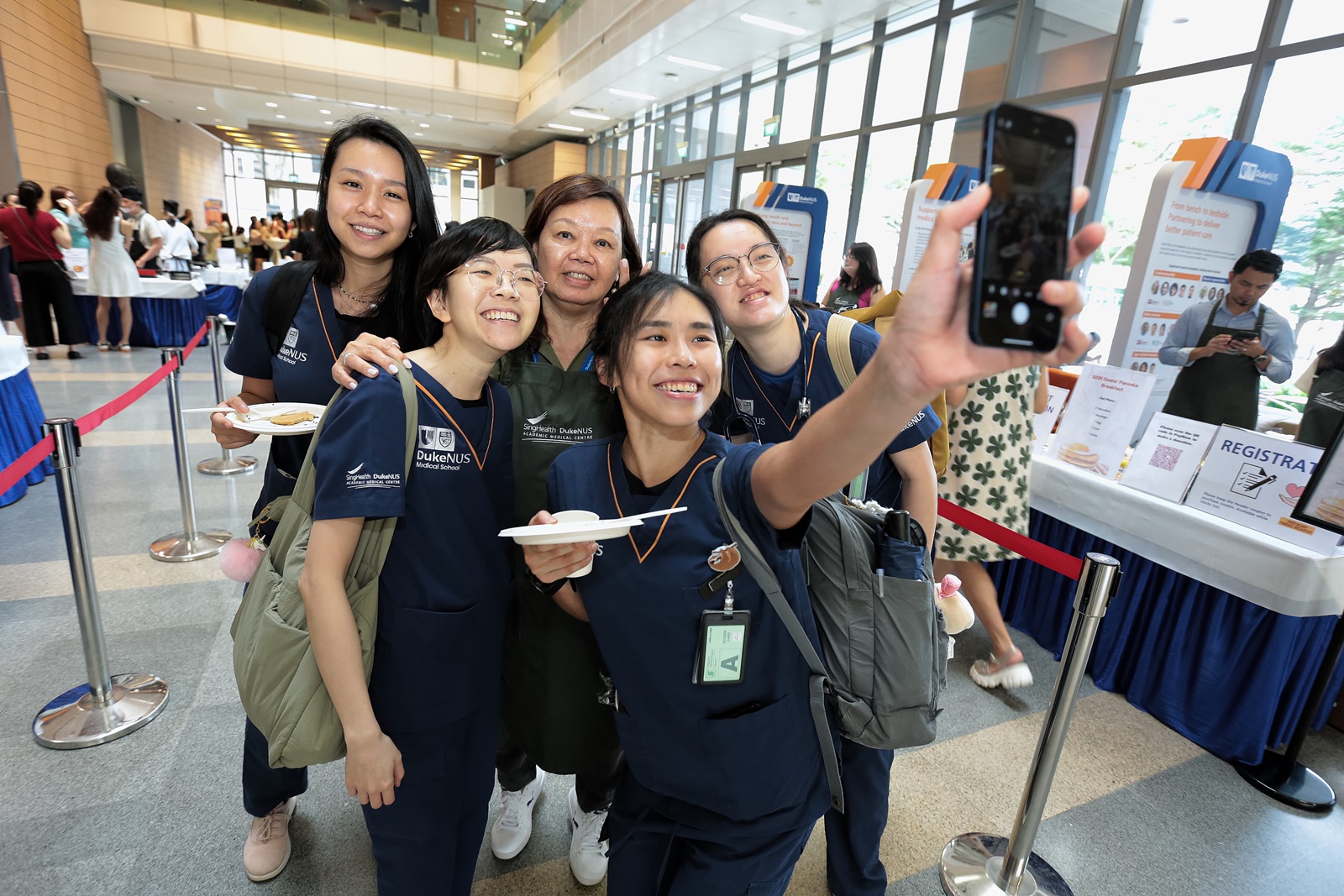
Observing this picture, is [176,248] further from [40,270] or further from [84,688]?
[84,688]

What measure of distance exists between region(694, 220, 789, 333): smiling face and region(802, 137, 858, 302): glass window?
7.35 m

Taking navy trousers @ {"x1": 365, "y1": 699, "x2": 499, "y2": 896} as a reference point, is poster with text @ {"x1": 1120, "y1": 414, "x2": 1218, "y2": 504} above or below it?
above

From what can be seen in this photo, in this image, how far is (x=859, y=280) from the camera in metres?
6.30

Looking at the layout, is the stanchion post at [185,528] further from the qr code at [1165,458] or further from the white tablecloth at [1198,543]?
the qr code at [1165,458]

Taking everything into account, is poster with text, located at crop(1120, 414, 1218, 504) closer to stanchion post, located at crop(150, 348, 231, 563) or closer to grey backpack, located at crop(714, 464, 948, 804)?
grey backpack, located at crop(714, 464, 948, 804)

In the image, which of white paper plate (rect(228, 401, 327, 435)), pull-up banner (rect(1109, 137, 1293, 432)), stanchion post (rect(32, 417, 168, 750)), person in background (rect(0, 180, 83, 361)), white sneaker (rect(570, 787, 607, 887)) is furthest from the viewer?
person in background (rect(0, 180, 83, 361))

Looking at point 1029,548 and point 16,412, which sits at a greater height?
point 1029,548

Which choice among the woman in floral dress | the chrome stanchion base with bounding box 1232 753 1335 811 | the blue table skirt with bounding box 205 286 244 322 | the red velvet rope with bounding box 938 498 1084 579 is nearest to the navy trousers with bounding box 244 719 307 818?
the red velvet rope with bounding box 938 498 1084 579

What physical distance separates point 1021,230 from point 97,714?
3.21m

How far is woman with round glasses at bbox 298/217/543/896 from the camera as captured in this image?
1211mm

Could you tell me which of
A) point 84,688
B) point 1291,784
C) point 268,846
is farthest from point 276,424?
point 1291,784

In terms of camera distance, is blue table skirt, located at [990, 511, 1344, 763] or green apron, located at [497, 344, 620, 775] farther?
blue table skirt, located at [990, 511, 1344, 763]

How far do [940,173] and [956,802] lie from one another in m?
4.87

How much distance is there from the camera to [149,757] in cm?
226
